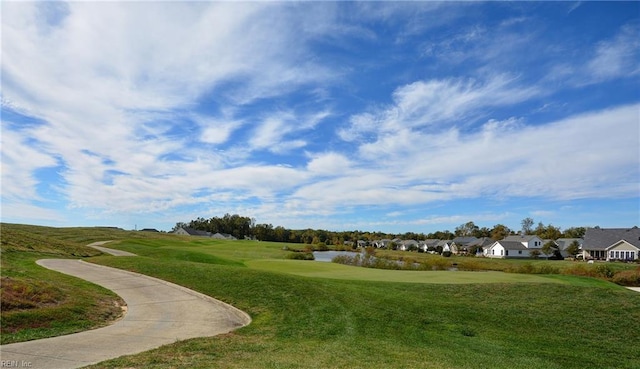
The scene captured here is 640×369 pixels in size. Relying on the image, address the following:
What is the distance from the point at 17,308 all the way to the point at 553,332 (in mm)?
16508

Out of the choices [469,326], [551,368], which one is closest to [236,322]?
[469,326]

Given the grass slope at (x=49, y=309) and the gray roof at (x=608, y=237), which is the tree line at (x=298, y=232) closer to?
the gray roof at (x=608, y=237)

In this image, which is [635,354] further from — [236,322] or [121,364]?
[121,364]

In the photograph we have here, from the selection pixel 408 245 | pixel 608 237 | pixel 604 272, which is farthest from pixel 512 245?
pixel 604 272

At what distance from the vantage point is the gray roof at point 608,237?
6899cm

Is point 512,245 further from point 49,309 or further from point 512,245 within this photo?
point 49,309

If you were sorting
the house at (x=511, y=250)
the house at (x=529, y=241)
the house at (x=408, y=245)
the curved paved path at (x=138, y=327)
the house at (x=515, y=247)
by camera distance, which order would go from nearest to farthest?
the curved paved path at (x=138, y=327), the house at (x=511, y=250), the house at (x=515, y=247), the house at (x=529, y=241), the house at (x=408, y=245)

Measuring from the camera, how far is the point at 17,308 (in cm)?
1090

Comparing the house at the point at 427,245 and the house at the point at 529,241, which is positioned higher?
the house at the point at 529,241

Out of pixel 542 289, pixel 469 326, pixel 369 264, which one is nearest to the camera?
pixel 469 326

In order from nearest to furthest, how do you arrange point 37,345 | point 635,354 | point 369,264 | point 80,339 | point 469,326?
point 37,345, point 80,339, point 635,354, point 469,326, point 369,264

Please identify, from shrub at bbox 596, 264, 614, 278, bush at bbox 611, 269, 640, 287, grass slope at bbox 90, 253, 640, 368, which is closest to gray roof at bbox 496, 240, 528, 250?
shrub at bbox 596, 264, 614, 278

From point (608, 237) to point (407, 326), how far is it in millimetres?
76641

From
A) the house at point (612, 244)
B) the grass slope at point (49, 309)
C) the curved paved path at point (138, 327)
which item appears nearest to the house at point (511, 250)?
the house at point (612, 244)
